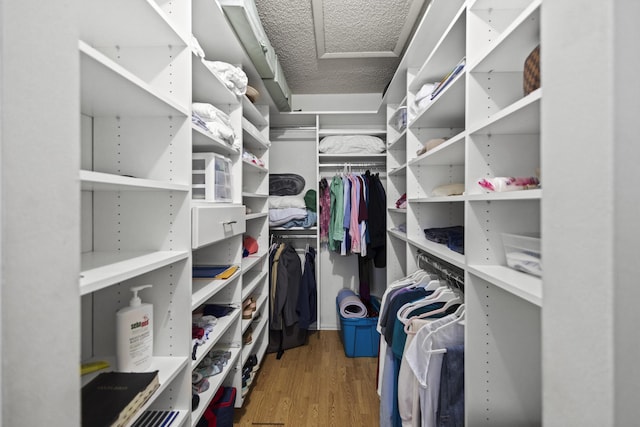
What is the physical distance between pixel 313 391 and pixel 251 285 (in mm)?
894

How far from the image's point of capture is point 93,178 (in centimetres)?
61

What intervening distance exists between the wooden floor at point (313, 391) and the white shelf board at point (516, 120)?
5.84ft

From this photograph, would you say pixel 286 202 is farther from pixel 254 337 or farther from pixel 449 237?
pixel 449 237

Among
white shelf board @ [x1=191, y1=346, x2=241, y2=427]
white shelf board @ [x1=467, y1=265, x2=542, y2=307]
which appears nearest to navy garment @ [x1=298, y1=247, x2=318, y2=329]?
white shelf board @ [x1=191, y1=346, x2=241, y2=427]

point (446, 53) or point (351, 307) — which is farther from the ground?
point (446, 53)

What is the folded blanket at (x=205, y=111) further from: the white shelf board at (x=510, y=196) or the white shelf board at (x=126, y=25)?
the white shelf board at (x=510, y=196)

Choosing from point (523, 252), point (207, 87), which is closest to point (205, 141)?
point (207, 87)

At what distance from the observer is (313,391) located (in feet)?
6.65

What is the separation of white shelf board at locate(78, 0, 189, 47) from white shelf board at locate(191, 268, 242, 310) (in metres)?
0.98

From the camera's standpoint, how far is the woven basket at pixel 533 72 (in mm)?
767

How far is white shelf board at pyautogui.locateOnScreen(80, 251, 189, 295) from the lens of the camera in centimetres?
65
